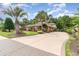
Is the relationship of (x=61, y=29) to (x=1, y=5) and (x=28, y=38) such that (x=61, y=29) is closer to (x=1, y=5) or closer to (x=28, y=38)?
(x=28, y=38)

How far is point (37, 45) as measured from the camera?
179 cm

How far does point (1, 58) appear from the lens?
1.77 m

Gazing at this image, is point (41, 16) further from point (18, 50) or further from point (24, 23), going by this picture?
point (18, 50)

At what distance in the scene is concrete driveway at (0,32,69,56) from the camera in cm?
177

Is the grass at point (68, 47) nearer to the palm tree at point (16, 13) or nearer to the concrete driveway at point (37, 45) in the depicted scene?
the concrete driveway at point (37, 45)

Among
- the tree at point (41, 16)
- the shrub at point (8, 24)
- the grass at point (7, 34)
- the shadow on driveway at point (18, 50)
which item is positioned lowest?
the shadow on driveway at point (18, 50)

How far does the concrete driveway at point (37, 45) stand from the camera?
5.80 ft

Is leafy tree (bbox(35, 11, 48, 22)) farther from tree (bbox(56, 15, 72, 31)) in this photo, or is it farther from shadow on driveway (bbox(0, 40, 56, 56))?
shadow on driveway (bbox(0, 40, 56, 56))

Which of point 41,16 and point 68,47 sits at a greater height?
point 41,16

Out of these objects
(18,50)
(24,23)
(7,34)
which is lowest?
(18,50)

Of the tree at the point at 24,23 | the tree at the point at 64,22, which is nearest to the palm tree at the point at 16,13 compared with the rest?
the tree at the point at 24,23

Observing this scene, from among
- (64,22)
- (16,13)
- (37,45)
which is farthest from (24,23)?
(64,22)

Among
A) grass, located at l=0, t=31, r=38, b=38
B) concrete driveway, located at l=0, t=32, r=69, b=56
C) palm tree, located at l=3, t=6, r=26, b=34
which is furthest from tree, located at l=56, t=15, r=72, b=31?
palm tree, located at l=3, t=6, r=26, b=34

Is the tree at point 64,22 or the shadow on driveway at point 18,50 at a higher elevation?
the tree at point 64,22
